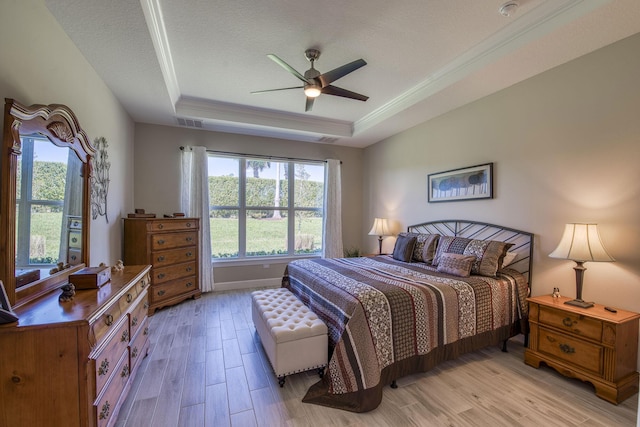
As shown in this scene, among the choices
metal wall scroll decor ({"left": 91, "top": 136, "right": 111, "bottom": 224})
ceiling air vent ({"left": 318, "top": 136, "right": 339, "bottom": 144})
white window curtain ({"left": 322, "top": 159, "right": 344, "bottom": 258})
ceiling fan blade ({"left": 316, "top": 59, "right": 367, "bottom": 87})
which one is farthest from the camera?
white window curtain ({"left": 322, "top": 159, "right": 344, "bottom": 258})

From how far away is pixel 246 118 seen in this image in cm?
434

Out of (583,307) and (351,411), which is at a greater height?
(583,307)

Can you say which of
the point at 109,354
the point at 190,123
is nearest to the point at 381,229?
the point at 190,123

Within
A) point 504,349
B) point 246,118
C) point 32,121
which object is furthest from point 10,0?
point 504,349

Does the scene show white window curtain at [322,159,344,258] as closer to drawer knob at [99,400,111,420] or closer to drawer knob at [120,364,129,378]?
drawer knob at [120,364,129,378]

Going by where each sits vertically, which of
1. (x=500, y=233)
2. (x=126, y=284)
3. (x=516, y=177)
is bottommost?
(x=126, y=284)

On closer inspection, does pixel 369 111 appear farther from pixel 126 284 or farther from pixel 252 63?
pixel 126 284

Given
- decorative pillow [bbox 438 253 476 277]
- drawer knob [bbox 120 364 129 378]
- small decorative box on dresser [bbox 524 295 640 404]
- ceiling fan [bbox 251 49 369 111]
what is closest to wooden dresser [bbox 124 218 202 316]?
drawer knob [bbox 120 364 129 378]

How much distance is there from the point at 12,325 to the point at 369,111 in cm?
438

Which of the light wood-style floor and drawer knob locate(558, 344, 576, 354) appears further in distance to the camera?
drawer knob locate(558, 344, 576, 354)

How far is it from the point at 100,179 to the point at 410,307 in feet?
10.6

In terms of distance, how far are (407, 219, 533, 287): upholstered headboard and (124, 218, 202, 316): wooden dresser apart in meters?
3.62

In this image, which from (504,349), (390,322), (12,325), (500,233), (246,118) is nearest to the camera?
(12,325)

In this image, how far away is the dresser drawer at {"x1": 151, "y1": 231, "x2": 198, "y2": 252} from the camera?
3.74 meters
